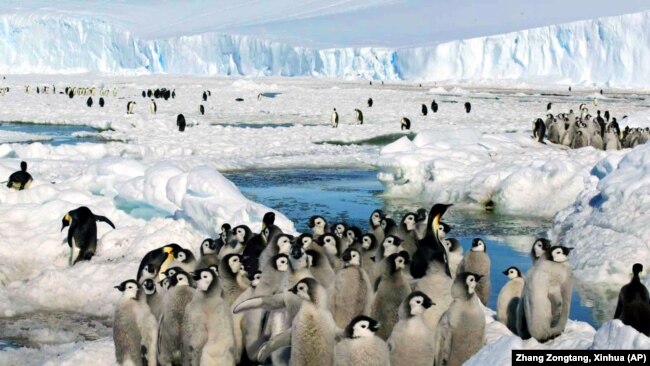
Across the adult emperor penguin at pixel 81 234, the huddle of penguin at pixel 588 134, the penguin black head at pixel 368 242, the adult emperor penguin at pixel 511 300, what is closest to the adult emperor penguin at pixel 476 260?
the adult emperor penguin at pixel 511 300

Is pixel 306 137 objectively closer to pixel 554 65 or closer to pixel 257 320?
pixel 257 320

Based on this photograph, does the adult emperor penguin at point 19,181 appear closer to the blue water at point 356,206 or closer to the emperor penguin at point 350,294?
the blue water at point 356,206

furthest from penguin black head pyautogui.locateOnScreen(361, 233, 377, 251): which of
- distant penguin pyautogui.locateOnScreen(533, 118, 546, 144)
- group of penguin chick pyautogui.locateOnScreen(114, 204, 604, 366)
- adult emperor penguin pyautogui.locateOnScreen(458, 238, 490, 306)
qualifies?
distant penguin pyautogui.locateOnScreen(533, 118, 546, 144)

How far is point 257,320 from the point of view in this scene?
4918mm

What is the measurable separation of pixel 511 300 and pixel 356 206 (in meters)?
6.92

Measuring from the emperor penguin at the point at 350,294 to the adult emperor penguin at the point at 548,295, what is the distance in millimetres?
1088

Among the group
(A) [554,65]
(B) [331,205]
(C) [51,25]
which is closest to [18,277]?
(B) [331,205]

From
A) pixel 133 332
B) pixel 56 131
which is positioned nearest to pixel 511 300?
pixel 133 332

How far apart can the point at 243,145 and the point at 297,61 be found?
6380 cm

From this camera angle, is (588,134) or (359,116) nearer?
(588,134)

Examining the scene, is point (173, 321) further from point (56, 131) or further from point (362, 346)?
point (56, 131)

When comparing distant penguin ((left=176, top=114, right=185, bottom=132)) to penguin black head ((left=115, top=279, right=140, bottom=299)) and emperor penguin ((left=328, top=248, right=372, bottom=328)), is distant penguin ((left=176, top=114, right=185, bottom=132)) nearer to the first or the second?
penguin black head ((left=115, top=279, right=140, bottom=299))

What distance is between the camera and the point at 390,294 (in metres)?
5.19

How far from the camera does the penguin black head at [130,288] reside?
5008 millimetres
